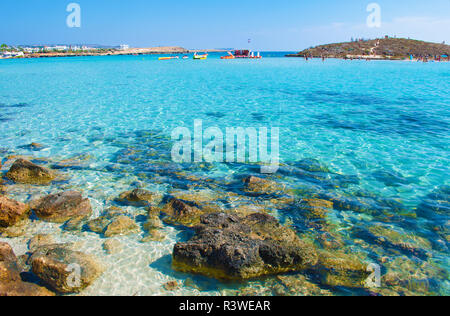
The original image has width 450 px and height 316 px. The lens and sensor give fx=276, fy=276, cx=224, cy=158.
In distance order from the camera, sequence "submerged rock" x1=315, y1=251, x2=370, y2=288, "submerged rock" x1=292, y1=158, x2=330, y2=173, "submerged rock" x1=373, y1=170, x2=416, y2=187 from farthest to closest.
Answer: "submerged rock" x1=292, y1=158, x2=330, y2=173 → "submerged rock" x1=373, y1=170, x2=416, y2=187 → "submerged rock" x1=315, y1=251, x2=370, y2=288

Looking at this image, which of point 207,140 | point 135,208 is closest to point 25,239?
point 135,208

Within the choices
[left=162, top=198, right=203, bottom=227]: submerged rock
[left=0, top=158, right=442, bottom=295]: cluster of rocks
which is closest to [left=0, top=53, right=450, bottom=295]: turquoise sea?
[left=0, top=158, right=442, bottom=295]: cluster of rocks

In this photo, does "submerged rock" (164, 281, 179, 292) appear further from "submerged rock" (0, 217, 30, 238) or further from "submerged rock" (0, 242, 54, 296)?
"submerged rock" (0, 217, 30, 238)

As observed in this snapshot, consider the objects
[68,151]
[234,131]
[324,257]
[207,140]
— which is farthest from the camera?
[234,131]

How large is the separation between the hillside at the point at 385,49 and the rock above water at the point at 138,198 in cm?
10652

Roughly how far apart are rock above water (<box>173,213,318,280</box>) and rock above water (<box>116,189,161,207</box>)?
278 cm

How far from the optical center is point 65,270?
5.18m

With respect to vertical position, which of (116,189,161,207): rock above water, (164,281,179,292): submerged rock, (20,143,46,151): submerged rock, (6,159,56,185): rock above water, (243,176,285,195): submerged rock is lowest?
(164,281,179,292): submerged rock

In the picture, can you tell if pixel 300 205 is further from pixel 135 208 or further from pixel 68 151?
pixel 68 151

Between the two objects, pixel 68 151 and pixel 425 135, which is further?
pixel 425 135

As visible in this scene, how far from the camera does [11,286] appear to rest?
16.1ft

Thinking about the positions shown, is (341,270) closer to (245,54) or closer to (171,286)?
(171,286)

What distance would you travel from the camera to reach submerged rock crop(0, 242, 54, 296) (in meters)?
4.83

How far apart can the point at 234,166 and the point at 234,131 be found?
5.11 m
